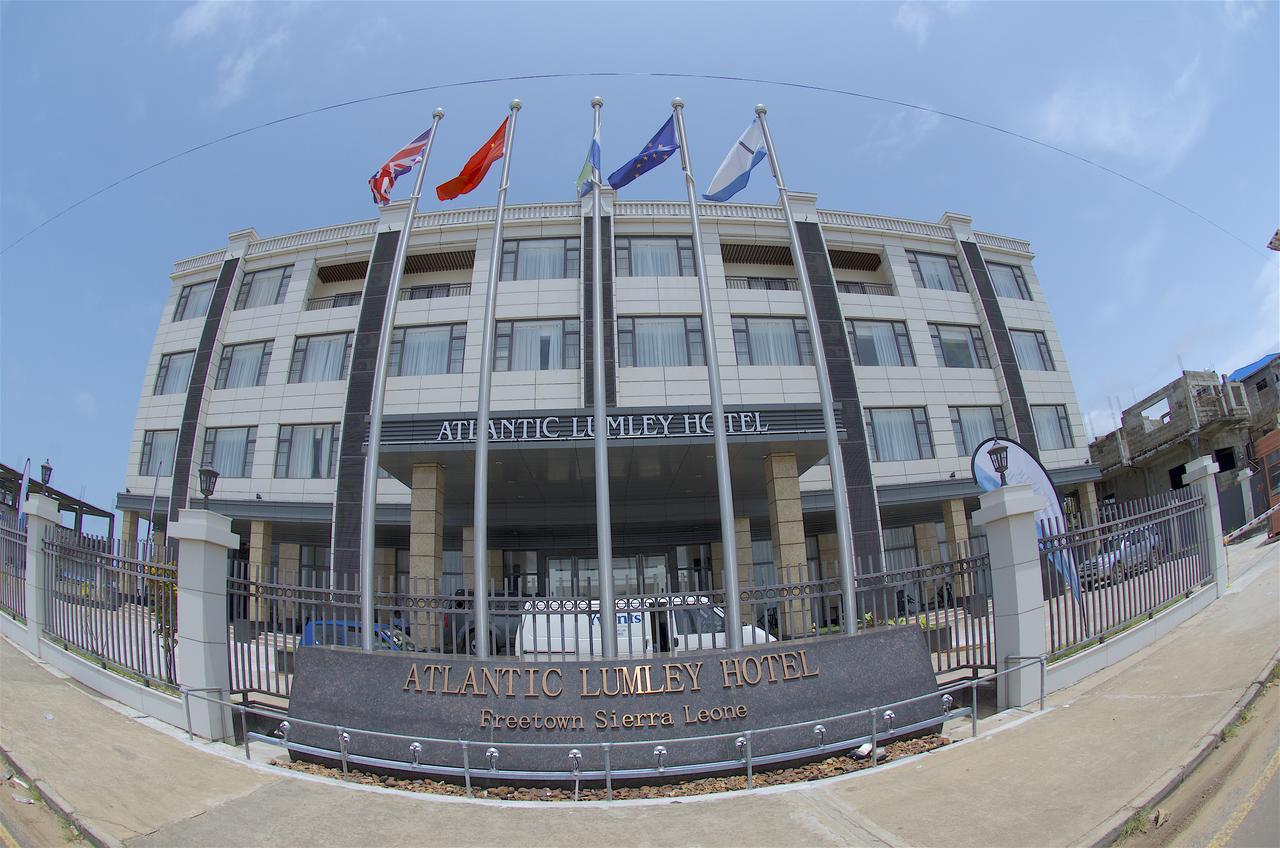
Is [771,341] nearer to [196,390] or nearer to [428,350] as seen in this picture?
[428,350]

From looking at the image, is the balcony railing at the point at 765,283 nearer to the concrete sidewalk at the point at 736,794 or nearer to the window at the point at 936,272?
the window at the point at 936,272

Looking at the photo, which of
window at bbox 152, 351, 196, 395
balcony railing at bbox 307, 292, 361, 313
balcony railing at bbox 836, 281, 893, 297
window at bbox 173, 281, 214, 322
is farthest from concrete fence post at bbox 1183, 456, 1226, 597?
window at bbox 173, 281, 214, 322

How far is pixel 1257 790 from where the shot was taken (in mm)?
5246

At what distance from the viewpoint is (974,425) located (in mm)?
26062

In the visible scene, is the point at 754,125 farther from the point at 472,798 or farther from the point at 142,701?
the point at 142,701

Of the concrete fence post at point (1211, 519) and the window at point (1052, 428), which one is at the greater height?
the window at point (1052, 428)

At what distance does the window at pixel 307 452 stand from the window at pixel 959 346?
78.7 feet

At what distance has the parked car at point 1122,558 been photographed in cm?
931

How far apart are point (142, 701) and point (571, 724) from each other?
572 centimetres

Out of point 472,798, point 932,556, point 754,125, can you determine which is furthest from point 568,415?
point 932,556

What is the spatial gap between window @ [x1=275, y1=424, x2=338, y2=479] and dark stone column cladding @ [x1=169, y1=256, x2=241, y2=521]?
382cm

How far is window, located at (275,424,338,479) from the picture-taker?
2447 cm

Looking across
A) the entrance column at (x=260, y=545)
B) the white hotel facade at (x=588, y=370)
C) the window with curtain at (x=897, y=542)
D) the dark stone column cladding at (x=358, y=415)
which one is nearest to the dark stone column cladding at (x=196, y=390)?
the white hotel facade at (x=588, y=370)

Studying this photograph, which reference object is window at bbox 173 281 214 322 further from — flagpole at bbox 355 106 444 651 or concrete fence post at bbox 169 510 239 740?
concrete fence post at bbox 169 510 239 740
